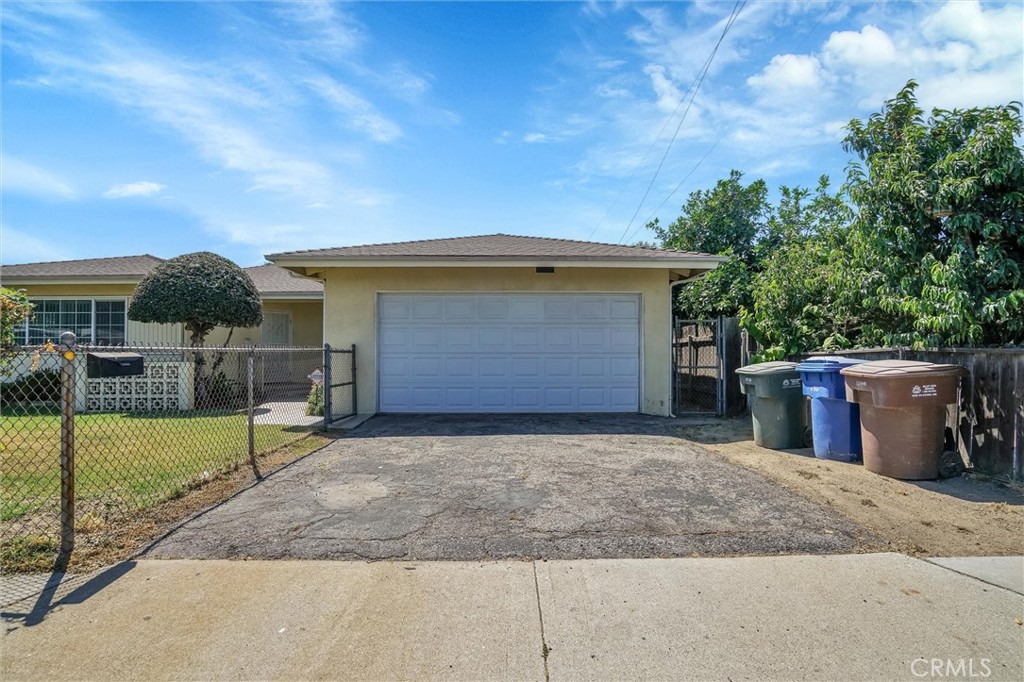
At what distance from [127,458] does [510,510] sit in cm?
514

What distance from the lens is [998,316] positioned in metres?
5.67

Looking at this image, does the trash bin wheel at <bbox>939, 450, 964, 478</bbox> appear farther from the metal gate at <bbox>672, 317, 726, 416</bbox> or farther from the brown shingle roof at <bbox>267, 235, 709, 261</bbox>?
the brown shingle roof at <bbox>267, 235, 709, 261</bbox>

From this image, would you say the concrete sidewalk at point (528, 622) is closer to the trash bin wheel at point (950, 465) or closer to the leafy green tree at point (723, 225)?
the trash bin wheel at point (950, 465)

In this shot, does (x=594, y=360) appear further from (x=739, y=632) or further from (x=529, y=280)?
(x=739, y=632)

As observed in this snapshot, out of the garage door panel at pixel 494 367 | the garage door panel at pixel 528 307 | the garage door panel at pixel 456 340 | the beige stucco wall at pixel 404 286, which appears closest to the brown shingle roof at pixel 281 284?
the beige stucco wall at pixel 404 286

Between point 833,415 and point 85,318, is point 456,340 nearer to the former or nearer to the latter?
point 833,415

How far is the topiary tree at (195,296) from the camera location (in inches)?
433

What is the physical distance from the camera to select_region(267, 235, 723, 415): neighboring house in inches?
406

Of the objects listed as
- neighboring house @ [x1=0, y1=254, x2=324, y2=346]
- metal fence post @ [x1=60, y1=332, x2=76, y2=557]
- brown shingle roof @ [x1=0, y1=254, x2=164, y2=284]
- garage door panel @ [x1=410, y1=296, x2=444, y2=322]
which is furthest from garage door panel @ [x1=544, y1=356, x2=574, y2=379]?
A: brown shingle roof @ [x1=0, y1=254, x2=164, y2=284]

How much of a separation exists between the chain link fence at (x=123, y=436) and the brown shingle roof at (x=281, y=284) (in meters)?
2.30

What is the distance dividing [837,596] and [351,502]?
3818 millimetres

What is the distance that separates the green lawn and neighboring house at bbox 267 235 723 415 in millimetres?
2444

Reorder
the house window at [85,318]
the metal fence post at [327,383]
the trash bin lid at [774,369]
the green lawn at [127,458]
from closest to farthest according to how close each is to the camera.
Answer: the green lawn at [127,458] → the trash bin lid at [774,369] → the metal fence post at [327,383] → the house window at [85,318]

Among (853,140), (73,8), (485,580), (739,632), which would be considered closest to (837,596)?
(739,632)
